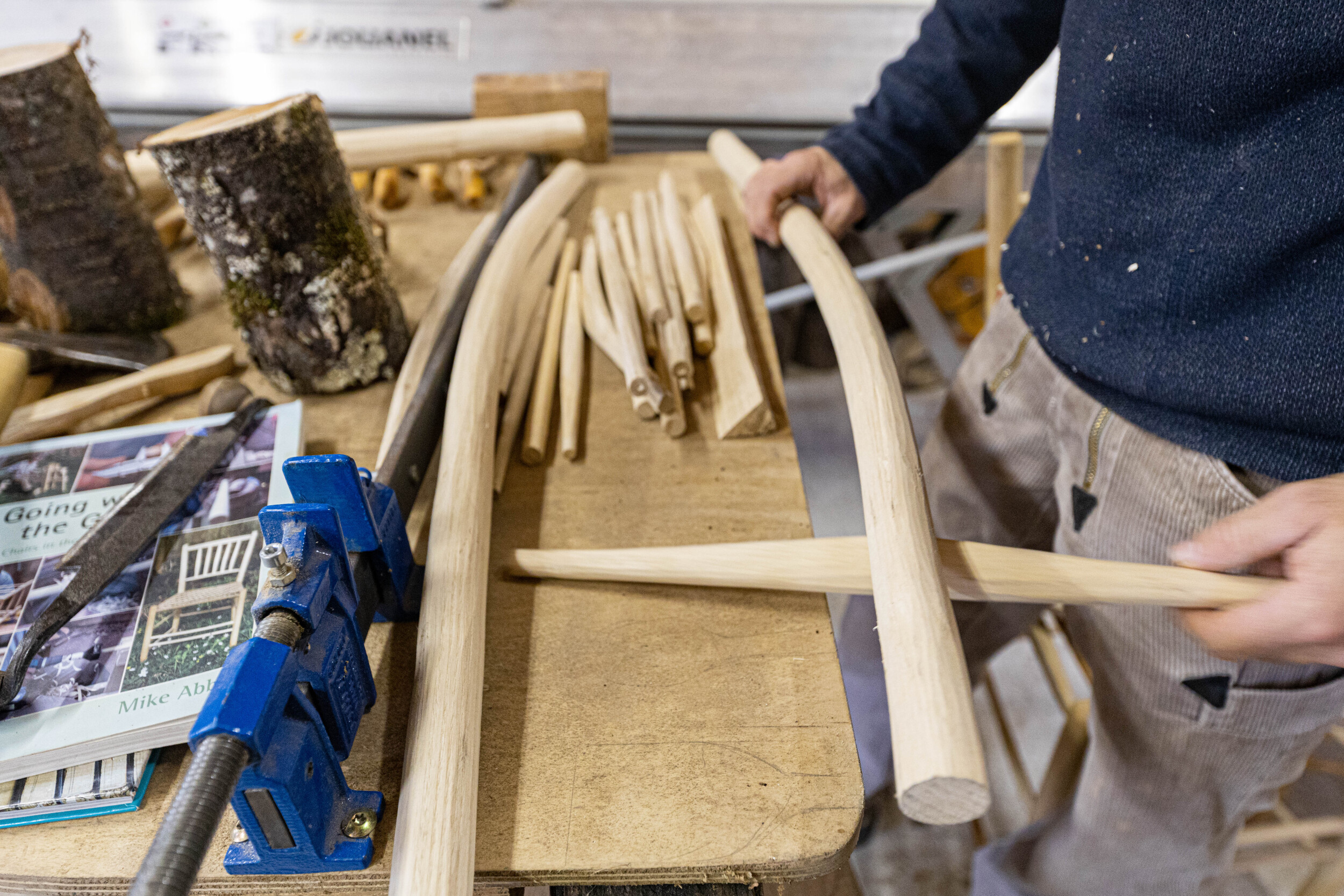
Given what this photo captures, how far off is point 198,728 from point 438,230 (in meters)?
1.09

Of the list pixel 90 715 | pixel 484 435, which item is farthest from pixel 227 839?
pixel 484 435

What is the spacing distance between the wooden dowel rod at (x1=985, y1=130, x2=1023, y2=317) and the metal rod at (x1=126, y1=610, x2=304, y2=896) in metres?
1.19

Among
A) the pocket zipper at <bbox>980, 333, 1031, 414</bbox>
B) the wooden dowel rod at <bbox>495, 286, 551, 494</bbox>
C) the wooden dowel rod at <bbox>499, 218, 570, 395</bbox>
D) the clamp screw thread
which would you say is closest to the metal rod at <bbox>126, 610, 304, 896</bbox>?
the clamp screw thread

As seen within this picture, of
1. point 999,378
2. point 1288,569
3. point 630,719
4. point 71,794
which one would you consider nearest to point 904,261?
point 999,378

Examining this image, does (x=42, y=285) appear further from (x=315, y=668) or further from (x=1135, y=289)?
(x=1135, y=289)

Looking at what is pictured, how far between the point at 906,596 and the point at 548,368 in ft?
1.93

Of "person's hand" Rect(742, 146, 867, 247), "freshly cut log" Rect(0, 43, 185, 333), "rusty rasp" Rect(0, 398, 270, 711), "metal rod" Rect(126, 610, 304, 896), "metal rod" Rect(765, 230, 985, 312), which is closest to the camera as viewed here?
"metal rod" Rect(126, 610, 304, 896)

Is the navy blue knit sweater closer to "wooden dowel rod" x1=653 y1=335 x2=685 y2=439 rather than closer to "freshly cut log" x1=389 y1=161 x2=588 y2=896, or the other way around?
"wooden dowel rod" x1=653 y1=335 x2=685 y2=439

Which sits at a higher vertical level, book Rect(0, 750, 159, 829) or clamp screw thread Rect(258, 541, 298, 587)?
clamp screw thread Rect(258, 541, 298, 587)

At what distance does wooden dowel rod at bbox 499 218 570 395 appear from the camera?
104 cm

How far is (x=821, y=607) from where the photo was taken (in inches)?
29.4

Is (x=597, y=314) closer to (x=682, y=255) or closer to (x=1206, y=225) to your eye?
(x=682, y=255)

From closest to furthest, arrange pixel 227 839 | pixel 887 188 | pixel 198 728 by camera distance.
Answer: pixel 198 728 → pixel 227 839 → pixel 887 188

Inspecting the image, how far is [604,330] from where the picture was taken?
1.08 meters
